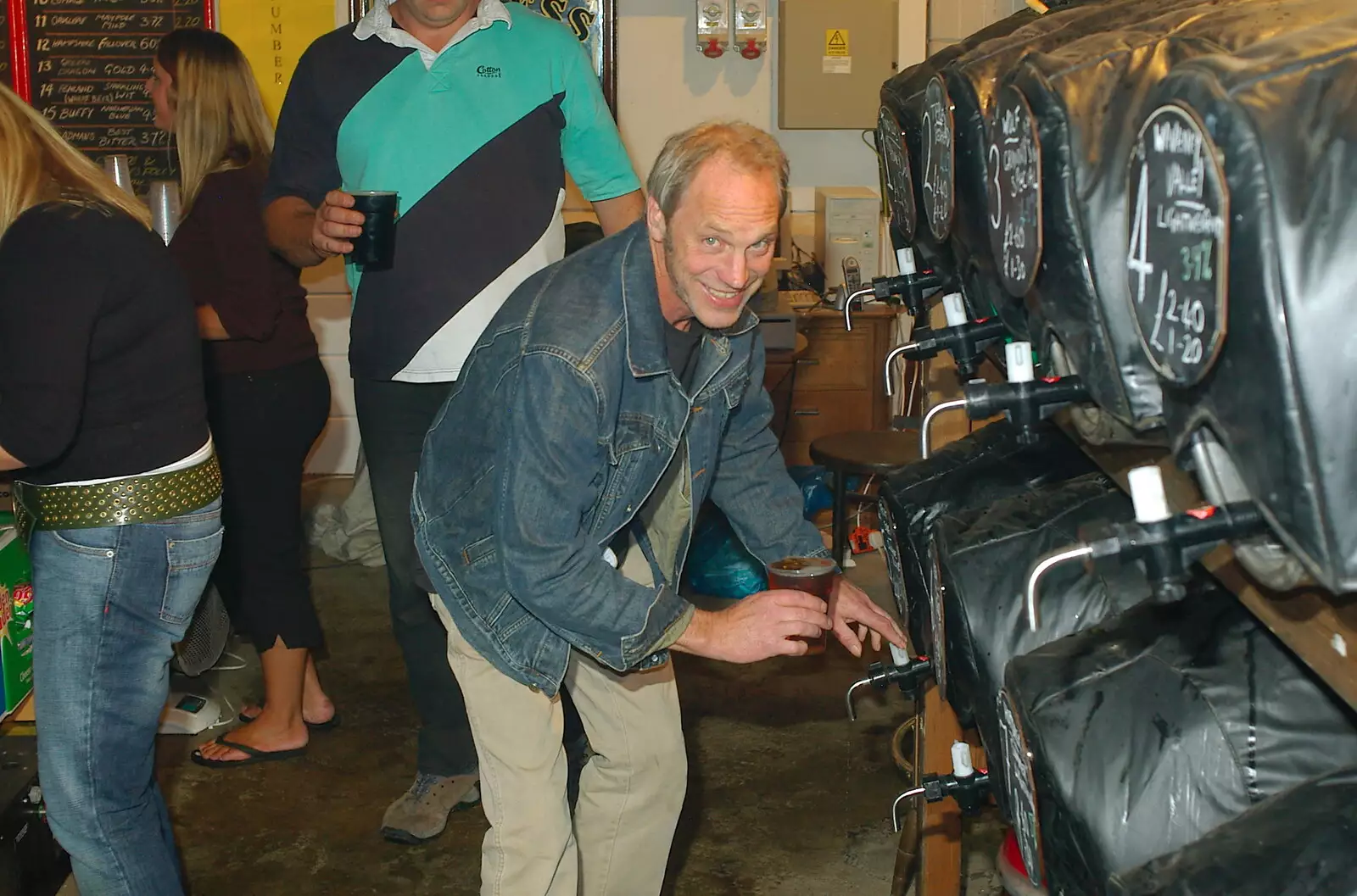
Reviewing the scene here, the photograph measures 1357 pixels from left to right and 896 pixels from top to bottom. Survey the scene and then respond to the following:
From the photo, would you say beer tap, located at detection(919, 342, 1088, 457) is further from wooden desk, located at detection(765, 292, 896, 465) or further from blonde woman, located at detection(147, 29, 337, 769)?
wooden desk, located at detection(765, 292, 896, 465)

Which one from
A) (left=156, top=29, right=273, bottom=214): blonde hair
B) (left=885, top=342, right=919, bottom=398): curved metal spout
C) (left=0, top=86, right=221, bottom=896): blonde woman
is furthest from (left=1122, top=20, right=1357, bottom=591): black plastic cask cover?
(left=156, top=29, right=273, bottom=214): blonde hair

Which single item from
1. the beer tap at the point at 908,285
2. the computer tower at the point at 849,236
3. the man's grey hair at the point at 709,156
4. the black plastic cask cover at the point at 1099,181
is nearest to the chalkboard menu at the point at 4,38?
the computer tower at the point at 849,236

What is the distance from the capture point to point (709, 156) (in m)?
1.85

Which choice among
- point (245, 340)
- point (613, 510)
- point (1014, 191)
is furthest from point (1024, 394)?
point (245, 340)

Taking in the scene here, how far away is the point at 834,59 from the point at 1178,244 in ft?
15.5

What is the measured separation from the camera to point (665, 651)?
2.05 meters

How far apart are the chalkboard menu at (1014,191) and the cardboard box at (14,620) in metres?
2.36

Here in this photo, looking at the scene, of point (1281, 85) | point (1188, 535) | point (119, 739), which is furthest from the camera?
point (119, 739)

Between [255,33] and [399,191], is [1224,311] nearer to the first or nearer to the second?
[399,191]

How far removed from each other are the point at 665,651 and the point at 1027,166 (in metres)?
1.09

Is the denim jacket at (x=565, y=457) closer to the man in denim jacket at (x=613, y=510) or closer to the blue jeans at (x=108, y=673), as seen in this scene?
the man in denim jacket at (x=613, y=510)

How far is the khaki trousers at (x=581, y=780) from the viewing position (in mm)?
2123

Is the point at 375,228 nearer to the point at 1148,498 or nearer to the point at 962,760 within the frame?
the point at 962,760

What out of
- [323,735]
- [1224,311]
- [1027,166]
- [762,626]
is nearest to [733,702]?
[323,735]
